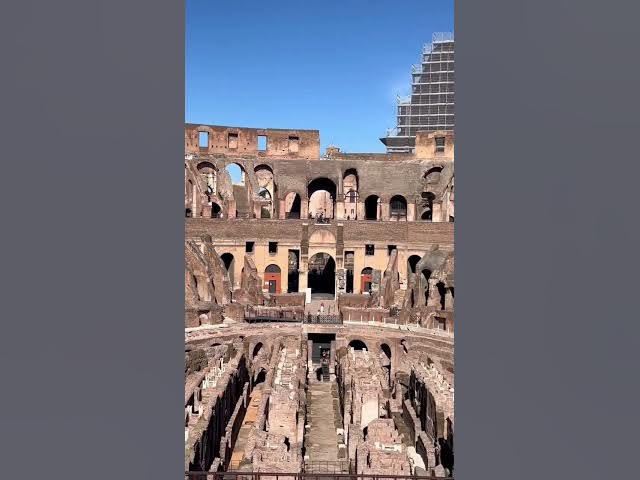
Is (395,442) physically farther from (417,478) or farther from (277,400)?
(417,478)

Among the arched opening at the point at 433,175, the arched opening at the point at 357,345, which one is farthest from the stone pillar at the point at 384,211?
the arched opening at the point at 357,345

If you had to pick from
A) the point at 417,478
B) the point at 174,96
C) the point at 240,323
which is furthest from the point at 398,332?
the point at 174,96

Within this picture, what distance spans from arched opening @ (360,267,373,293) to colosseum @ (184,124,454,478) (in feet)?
0.24

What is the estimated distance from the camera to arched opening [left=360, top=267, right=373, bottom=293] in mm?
28391

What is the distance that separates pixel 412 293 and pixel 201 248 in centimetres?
963

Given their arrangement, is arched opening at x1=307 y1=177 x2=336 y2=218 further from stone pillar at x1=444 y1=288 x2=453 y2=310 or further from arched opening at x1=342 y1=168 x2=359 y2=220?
stone pillar at x1=444 y1=288 x2=453 y2=310

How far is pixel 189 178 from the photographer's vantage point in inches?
1136

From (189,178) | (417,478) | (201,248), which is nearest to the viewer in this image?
(417,478)

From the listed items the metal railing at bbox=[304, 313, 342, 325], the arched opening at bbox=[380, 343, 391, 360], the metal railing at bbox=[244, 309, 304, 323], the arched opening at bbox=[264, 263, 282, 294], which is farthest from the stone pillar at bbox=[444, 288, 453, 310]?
the arched opening at bbox=[264, 263, 282, 294]

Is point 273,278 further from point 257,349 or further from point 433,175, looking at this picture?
point 433,175

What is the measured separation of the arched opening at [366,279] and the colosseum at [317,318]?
7 centimetres

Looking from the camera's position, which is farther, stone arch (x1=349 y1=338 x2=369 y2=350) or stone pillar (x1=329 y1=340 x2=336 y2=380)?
stone arch (x1=349 y1=338 x2=369 y2=350)

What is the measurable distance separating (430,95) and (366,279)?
20475 millimetres

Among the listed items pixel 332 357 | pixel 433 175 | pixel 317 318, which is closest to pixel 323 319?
pixel 317 318
